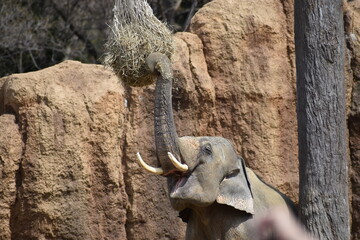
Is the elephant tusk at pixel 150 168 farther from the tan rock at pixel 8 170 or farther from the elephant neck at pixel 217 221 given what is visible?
the tan rock at pixel 8 170

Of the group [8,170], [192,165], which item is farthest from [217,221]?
[8,170]

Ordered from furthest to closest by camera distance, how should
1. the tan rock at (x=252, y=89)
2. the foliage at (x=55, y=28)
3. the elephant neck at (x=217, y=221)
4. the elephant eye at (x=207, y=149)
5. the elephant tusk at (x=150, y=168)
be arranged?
the foliage at (x=55, y=28)
the tan rock at (x=252, y=89)
the elephant neck at (x=217, y=221)
the elephant eye at (x=207, y=149)
the elephant tusk at (x=150, y=168)

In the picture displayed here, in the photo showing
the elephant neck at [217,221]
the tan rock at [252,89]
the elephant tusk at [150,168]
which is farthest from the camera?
the tan rock at [252,89]

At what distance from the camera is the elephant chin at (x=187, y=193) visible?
4953mm

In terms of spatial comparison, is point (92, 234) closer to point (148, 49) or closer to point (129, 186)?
point (129, 186)

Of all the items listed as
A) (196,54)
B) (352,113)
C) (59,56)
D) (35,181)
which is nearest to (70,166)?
(35,181)

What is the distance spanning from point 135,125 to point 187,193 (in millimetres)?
1524

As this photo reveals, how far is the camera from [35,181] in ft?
19.8

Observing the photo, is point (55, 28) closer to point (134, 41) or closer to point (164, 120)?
point (134, 41)

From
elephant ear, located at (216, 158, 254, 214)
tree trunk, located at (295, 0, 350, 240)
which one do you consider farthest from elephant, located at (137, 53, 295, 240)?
tree trunk, located at (295, 0, 350, 240)

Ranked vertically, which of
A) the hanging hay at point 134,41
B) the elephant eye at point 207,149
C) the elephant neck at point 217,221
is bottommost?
the elephant neck at point 217,221

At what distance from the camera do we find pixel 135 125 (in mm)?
6363

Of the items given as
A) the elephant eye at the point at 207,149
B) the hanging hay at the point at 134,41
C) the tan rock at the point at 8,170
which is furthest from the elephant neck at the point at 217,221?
the tan rock at the point at 8,170

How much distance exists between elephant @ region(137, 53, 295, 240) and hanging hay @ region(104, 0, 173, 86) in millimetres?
144
